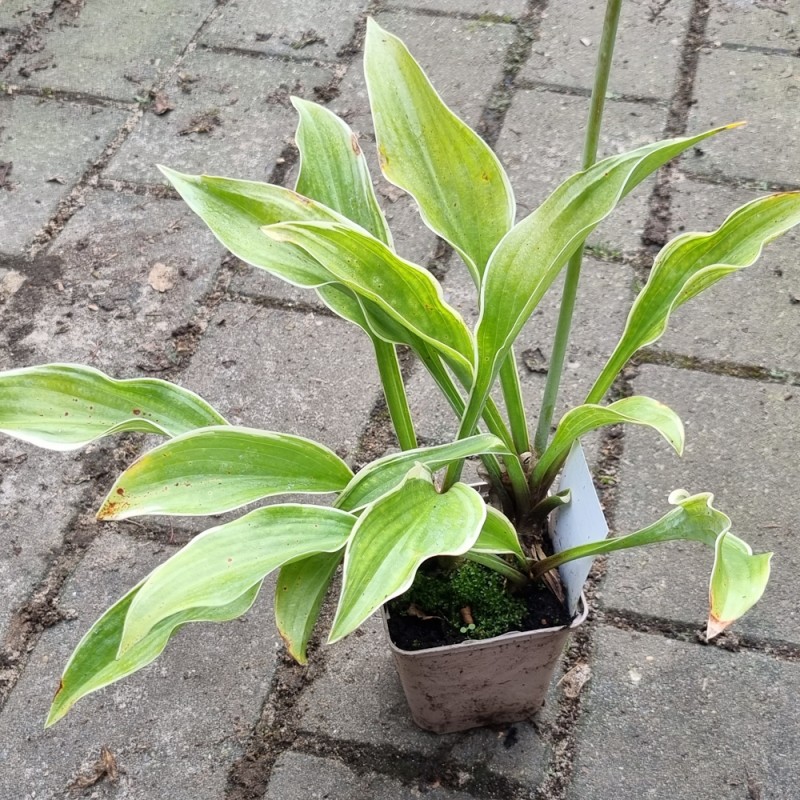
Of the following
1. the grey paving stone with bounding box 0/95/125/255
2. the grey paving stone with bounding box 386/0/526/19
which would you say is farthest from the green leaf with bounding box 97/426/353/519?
the grey paving stone with bounding box 386/0/526/19

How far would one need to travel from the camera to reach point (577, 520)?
1.10 meters

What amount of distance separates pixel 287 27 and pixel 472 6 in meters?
0.46

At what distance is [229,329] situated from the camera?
177 centimetres

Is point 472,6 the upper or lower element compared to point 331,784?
upper

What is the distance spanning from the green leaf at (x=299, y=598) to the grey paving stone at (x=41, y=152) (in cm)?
124

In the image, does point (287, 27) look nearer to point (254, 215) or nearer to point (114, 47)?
point (114, 47)

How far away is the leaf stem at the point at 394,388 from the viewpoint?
1109mm

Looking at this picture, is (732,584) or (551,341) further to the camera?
(551,341)

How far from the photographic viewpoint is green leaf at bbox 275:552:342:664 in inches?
37.5

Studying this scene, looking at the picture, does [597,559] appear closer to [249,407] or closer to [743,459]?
[743,459]

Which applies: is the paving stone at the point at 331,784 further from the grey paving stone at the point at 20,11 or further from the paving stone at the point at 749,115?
the grey paving stone at the point at 20,11

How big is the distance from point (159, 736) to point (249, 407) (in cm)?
56

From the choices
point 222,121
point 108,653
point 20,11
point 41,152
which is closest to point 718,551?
point 108,653

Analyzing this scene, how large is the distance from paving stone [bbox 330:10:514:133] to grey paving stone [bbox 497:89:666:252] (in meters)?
0.10
